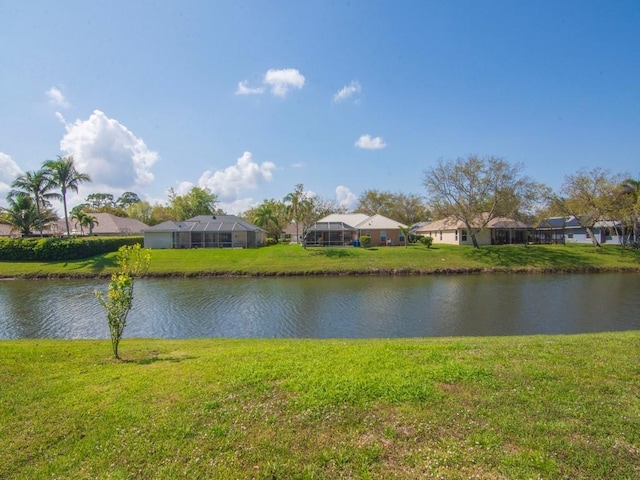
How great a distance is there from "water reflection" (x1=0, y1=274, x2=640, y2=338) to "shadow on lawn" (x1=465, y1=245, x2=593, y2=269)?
631cm

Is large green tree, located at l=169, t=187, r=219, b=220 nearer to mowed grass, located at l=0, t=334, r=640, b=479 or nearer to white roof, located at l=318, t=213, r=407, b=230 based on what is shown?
white roof, located at l=318, t=213, r=407, b=230

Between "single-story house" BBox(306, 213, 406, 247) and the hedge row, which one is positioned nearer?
the hedge row

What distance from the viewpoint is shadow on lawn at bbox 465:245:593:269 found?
33000 millimetres

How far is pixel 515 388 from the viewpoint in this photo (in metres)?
5.43

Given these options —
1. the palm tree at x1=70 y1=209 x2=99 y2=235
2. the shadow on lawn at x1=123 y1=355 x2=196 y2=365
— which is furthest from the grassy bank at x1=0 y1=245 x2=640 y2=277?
the shadow on lawn at x1=123 y1=355 x2=196 y2=365

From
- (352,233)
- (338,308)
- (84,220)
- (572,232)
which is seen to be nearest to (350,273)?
(338,308)

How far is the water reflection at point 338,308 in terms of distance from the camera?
13.5 meters

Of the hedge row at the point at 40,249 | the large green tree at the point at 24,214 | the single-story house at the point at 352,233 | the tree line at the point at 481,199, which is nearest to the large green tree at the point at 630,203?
the tree line at the point at 481,199

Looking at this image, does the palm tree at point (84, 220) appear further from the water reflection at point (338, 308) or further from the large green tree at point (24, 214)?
the water reflection at point (338, 308)

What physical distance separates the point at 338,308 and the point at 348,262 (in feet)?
54.4

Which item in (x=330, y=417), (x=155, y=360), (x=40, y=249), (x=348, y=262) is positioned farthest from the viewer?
(x=40, y=249)

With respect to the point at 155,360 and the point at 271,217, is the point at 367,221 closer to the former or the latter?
the point at 271,217

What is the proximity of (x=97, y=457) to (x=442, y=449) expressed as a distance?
3899 mm

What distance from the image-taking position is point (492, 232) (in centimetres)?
4803
